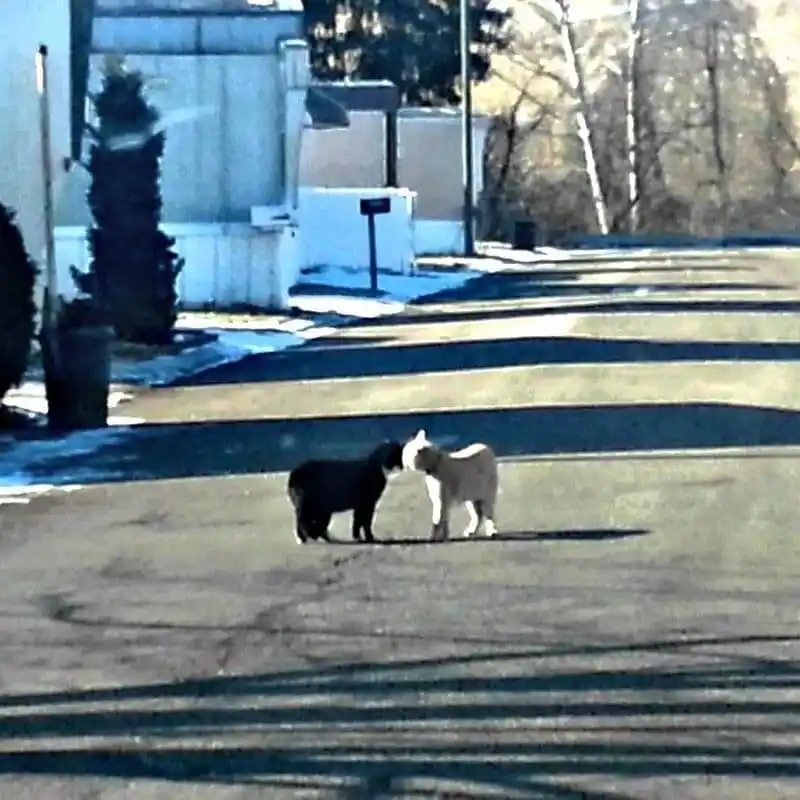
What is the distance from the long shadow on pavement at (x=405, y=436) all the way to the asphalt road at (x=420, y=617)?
0.21 feet

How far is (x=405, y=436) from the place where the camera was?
1798 cm

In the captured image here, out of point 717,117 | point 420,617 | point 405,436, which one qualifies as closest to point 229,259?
point 405,436

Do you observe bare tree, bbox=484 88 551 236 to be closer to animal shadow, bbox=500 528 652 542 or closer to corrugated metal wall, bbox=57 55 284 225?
corrugated metal wall, bbox=57 55 284 225

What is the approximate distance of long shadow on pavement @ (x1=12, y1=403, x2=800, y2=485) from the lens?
55.3ft

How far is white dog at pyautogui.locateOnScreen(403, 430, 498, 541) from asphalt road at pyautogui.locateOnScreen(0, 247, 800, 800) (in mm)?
226

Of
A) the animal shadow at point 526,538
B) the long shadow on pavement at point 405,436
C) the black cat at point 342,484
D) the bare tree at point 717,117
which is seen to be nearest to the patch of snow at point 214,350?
the long shadow on pavement at point 405,436

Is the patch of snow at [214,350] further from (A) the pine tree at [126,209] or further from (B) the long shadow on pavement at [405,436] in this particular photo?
(A) the pine tree at [126,209]

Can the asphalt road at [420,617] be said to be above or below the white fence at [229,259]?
below

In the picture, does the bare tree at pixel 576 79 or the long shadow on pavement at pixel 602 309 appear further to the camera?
the bare tree at pixel 576 79

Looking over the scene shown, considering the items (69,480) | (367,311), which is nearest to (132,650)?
(69,480)

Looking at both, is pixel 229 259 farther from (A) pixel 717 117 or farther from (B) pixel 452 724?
(A) pixel 717 117

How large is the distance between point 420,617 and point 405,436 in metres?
7.67

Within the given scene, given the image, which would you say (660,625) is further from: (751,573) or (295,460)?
(295,460)

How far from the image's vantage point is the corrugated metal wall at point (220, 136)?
3834cm
